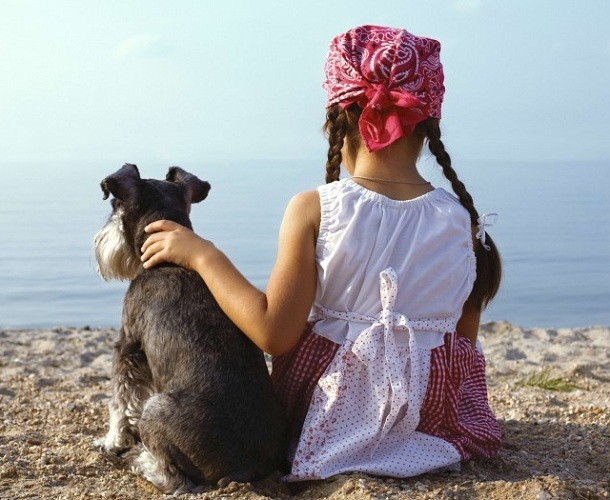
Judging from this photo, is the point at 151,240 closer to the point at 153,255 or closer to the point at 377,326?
the point at 153,255

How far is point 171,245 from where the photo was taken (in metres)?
4.61

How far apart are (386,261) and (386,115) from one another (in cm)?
74

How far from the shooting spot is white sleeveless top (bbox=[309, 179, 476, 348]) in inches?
168

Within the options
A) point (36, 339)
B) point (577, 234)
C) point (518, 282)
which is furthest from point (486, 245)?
point (577, 234)

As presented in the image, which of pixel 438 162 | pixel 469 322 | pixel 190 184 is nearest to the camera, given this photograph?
pixel 438 162

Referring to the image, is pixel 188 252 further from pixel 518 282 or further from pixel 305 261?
pixel 518 282

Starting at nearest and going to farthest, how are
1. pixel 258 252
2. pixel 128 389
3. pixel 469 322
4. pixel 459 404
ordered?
pixel 128 389 → pixel 459 404 → pixel 469 322 → pixel 258 252

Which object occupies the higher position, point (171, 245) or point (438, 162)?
point (438, 162)

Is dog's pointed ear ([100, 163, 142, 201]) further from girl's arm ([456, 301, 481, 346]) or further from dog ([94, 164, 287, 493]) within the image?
girl's arm ([456, 301, 481, 346])

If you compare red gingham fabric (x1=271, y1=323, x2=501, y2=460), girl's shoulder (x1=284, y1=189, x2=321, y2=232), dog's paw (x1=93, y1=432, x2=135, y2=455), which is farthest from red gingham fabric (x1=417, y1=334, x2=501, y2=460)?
dog's paw (x1=93, y1=432, x2=135, y2=455)

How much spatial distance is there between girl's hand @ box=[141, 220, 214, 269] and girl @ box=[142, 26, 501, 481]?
1 centimetres

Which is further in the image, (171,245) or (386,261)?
(171,245)

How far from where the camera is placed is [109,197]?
5117mm

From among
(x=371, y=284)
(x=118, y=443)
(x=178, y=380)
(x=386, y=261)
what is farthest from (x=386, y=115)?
(x=118, y=443)
